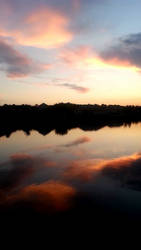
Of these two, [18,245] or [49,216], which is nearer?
[18,245]

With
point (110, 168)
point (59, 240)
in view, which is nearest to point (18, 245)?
point (59, 240)

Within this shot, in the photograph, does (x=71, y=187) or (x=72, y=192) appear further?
(x=71, y=187)

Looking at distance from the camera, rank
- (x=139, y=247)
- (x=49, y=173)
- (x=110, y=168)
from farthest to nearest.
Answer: (x=110, y=168)
(x=49, y=173)
(x=139, y=247)

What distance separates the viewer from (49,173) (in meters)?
18.8

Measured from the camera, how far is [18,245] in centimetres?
845

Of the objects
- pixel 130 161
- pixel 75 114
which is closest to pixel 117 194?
pixel 130 161

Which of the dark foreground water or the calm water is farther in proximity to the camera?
the calm water

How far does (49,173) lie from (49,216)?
8.12 m

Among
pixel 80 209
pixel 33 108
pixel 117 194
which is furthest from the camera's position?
pixel 33 108

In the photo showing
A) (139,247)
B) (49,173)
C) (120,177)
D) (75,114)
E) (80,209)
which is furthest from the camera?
(75,114)

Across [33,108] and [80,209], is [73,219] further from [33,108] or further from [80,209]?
[33,108]

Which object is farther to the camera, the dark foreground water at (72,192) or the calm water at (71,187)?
the calm water at (71,187)

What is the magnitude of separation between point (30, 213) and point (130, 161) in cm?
1444

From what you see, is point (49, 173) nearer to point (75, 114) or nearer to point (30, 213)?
point (30, 213)
